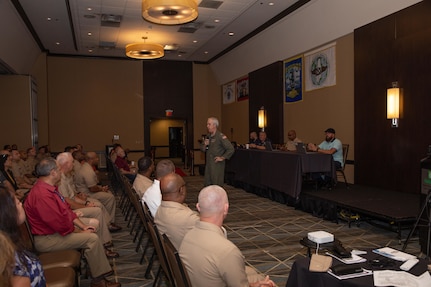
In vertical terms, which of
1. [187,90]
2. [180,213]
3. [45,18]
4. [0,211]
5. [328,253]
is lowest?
[328,253]

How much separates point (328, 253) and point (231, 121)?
1264 centimetres

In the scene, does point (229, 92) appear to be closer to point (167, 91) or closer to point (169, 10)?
point (167, 91)

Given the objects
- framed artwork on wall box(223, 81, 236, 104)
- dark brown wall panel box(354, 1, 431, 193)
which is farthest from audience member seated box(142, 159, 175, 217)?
framed artwork on wall box(223, 81, 236, 104)

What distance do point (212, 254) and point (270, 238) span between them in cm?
346

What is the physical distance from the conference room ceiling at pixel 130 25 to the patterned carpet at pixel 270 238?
4972 mm

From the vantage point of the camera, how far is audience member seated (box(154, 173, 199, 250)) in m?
2.63

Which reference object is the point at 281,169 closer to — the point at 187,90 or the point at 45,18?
the point at 45,18

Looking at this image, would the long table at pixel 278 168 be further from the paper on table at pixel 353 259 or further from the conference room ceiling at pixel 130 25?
the paper on table at pixel 353 259

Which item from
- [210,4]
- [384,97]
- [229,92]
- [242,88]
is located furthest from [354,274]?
[229,92]

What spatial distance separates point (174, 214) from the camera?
8.77 feet

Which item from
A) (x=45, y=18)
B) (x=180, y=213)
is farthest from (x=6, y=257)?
(x=45, y=18)

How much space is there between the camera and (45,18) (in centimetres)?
984

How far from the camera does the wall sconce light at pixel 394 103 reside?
6738 mm

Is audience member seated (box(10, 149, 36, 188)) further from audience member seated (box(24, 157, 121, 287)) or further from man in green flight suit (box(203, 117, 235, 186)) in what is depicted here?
audience member seated (box(24, 157, 121, 287))
